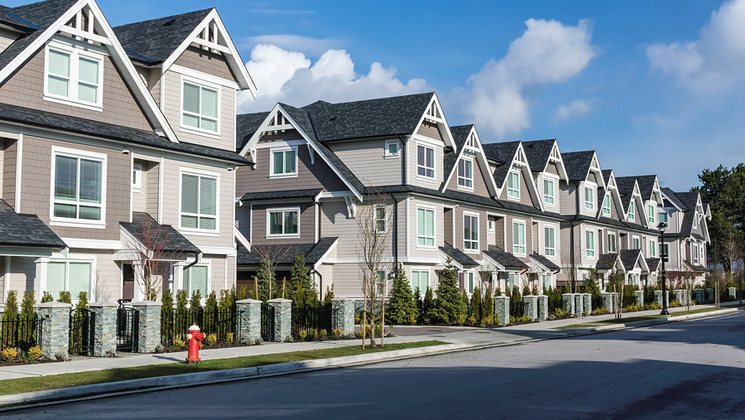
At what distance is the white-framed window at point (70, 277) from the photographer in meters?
22.5

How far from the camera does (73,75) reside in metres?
23.6

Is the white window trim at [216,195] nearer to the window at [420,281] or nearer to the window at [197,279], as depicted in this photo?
the window at [197,279]

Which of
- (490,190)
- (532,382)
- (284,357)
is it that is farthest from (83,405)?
(490,190)

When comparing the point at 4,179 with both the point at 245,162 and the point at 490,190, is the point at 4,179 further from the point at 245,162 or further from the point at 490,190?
the point at 490,190

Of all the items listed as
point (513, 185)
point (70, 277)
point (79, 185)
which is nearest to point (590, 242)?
point (513, 185)

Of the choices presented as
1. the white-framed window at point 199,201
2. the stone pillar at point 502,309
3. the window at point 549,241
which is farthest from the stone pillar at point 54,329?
the window at point 549,241

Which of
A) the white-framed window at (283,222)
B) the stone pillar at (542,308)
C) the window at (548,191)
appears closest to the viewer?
the stone pillar at (542,308)

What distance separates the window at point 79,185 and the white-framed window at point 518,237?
3094 centimetres

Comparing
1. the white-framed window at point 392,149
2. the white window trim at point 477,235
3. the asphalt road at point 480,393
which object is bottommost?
the asphalt road at point 480,393

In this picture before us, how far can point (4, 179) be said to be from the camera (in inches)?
853

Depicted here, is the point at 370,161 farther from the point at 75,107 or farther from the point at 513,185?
the point at 75,107

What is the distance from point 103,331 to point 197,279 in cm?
892

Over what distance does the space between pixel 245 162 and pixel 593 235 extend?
127 ft

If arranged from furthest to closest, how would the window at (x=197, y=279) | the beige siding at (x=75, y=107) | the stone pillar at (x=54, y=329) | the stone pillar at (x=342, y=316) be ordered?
the window at (x=197, y=279), the stone pillar at (x=342, y=316), the beige siding at (x=75, y=107), the stone pillar at (x=54, y=329)
